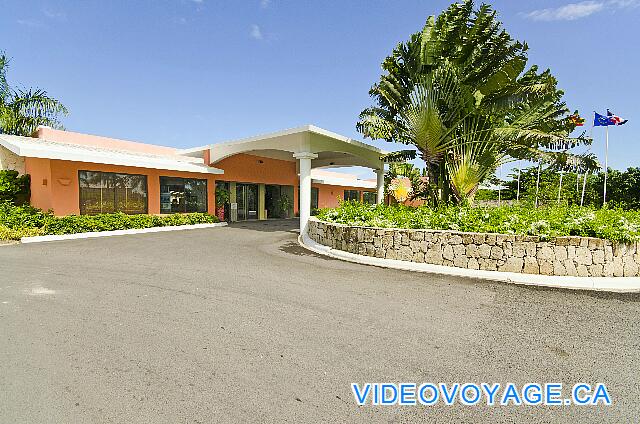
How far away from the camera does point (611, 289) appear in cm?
603

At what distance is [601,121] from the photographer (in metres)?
17.1

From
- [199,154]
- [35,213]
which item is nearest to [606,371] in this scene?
[35,213]

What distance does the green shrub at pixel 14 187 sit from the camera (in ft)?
43.2

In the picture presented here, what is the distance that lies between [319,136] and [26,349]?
11.2 meters

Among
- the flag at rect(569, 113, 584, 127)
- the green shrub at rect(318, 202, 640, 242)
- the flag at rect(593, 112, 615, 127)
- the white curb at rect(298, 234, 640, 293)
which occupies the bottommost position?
the white curb at rect(298, 234, 640, 293)

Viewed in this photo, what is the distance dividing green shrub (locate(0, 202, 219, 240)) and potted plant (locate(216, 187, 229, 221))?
182 inches

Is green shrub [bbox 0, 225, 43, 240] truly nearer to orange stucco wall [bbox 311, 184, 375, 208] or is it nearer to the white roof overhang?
the white roof overhang

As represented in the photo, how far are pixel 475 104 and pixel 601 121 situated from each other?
37.2ft

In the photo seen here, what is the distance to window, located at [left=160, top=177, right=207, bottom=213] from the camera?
54.3ft

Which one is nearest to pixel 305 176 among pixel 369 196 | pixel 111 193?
pixel 111 193

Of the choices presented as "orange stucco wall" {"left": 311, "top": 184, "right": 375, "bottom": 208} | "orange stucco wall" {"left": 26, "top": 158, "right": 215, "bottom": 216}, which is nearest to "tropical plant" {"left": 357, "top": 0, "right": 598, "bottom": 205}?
"orange stucco wall" {"left": 26, "top": 158, "right": 215, "bottom": 216}

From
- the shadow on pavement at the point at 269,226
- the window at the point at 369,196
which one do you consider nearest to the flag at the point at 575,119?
the shadow on pavement at the point at 269,226

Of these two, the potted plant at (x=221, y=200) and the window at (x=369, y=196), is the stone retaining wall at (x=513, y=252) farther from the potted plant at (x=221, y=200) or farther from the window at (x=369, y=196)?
the window at (x=369, y=196)

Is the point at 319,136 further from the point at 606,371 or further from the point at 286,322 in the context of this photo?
the point at 606,371
